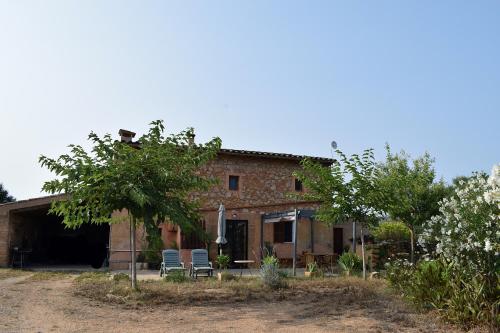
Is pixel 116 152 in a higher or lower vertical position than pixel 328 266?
higher

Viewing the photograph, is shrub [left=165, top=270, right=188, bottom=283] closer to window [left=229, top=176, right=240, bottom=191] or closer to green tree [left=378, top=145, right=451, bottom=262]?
green tree [left=378, top=145, right=451, bottom=262]

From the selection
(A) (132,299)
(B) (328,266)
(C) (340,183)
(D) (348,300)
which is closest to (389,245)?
(B) (328,266)

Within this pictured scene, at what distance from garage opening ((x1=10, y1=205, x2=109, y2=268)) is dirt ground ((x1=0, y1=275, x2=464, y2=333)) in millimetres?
13882

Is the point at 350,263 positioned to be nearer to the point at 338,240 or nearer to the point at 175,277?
the point at 175,277

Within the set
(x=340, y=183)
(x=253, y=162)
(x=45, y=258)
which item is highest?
(x=253, y=162)

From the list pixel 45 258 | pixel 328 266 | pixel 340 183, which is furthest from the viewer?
pixel 45 258

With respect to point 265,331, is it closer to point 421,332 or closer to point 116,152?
point 421,332

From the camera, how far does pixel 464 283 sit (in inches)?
258

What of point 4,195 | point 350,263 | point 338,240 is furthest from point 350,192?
point 4,195

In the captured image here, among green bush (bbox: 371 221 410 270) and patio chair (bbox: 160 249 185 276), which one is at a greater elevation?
green bush (bbox: 371 221 410 270)

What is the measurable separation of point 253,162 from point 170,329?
1495cm

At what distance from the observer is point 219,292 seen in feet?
33.3

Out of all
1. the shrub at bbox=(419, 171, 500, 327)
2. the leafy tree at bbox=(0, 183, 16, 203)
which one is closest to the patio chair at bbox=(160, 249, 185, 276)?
the shrub at bbox=(419, 171, 500, 327)

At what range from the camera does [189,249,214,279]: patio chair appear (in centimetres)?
1315
